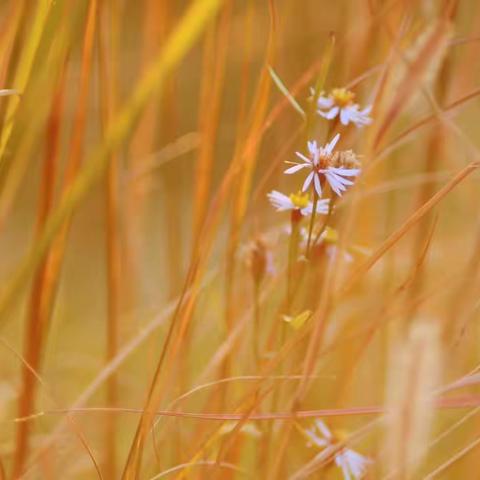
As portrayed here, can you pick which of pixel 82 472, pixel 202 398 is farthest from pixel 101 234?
pixel 82 472

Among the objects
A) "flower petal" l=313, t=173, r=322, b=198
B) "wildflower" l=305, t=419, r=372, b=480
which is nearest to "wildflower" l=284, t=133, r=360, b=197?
"flower petal" l=313, t=173, r=322, b=198

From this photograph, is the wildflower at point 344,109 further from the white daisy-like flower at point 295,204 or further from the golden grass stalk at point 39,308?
the golden grass stalk at point 39,308

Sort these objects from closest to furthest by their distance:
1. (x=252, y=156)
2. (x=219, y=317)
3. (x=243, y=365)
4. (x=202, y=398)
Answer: (x=252, y=156) < (x=243, y=365) < (x=219, y=317) < (x=202, y=398)

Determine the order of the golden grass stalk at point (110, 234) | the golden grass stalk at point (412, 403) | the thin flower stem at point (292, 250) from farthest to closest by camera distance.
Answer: the golden grass stalk at point (110, 234) → the thin flower stem at point (292, 250) → the golden grass stalk at point (412, 403)

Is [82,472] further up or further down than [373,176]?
further down

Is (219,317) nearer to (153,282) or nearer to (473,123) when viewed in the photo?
(153,282)

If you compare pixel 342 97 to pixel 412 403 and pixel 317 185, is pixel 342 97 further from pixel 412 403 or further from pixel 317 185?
pixel 412 403

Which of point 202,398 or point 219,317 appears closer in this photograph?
point 219,317

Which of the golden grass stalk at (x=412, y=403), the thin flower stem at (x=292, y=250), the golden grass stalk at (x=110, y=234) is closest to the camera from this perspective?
the golden grass stalk at (x=412, y=403)

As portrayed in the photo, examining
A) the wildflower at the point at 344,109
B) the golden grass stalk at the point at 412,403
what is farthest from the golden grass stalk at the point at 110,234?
the golden grass stalk at the point at 412,403
